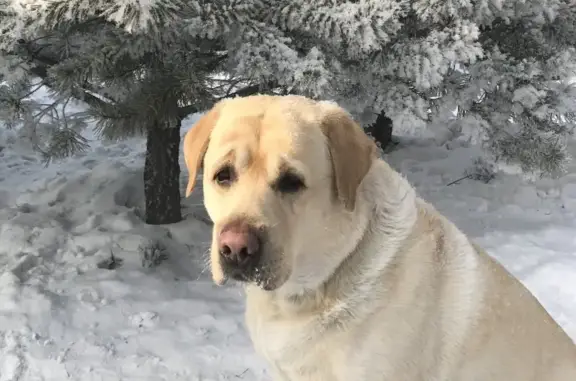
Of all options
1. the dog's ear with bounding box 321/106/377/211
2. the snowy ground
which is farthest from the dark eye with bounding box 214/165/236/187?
the snowy ground

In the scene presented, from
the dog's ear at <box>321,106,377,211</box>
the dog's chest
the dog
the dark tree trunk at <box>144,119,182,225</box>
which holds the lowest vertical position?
the dark tree trunk at <box>144,119,182,225</box>

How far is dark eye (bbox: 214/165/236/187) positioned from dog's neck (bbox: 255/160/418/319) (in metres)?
0.40

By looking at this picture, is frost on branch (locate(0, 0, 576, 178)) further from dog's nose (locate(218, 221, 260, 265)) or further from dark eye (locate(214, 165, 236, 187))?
dog's nose (locate(218, 221, 260, 265))

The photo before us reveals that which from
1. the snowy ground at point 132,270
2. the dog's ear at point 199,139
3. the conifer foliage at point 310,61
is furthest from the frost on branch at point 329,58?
the snowy ground at point 132,270

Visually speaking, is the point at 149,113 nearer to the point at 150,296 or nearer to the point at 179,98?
the point at 179,98

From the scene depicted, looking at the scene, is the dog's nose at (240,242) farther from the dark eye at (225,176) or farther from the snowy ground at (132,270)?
the snowy ground at (132,270)

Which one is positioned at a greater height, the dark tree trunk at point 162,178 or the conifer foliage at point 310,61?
the conifer foliage at point 310,61

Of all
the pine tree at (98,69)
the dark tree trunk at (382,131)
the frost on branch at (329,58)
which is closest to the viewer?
the pine tree at (98,69)

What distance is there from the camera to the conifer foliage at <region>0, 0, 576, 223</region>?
292 cm

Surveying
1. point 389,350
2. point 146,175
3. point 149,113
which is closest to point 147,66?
point 149,113

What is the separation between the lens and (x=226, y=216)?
5.75ft

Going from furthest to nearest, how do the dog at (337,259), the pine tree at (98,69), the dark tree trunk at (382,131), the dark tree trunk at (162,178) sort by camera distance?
the dark tree trunk at (382,131), the dark tree trunk at (162,178), the pine tree at (98,69), the dog at (337,259)

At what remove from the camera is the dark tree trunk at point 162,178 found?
4066 millimetres

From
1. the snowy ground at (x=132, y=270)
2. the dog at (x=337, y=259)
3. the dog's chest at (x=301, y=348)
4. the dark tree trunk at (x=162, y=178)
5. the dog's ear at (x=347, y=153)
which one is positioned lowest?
the snowy ground at (x=132, y=270)
